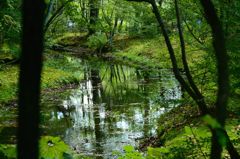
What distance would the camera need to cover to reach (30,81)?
175 cm

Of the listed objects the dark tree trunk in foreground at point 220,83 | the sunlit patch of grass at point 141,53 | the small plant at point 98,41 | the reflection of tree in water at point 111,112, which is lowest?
the reflection of tree in water at point 111,112

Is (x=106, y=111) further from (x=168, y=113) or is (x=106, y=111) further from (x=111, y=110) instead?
(x=168, y=113)

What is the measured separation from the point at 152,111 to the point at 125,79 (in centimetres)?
949

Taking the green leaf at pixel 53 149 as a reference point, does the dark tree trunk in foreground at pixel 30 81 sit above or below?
above

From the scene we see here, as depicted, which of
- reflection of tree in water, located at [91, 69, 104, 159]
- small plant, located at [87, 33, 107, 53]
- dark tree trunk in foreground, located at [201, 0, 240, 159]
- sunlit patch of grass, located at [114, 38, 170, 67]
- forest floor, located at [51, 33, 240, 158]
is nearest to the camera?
dark tree trunk in foreground, located at [201, 0, 240, 159]

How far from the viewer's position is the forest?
5.87ft

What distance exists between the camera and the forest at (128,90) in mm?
1789

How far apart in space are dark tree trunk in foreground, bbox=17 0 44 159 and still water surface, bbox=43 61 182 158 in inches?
186

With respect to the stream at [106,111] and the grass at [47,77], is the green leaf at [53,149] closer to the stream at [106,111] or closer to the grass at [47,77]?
the stream at [106,111]

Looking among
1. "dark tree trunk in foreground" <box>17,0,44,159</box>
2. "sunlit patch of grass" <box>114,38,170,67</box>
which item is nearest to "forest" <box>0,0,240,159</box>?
"dark tree trunk in foreground" <box>17,0,44,159</box>

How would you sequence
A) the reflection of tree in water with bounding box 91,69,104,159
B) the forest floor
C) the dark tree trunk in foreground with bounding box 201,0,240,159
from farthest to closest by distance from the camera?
the reflection of tree in water with bounding box 91,69,104,159 < the forest floor < the dark tree trunk in foreground with bounding box 201,0,240,159

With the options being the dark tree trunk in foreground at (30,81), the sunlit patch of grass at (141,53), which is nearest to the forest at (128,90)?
the dark tree trunk in foreground at (30,81)

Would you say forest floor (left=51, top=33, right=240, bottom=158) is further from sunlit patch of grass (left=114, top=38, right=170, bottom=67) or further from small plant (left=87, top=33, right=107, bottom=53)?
small plant (left=87, top=33, right=107, bottom=53)

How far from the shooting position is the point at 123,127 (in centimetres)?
1321
